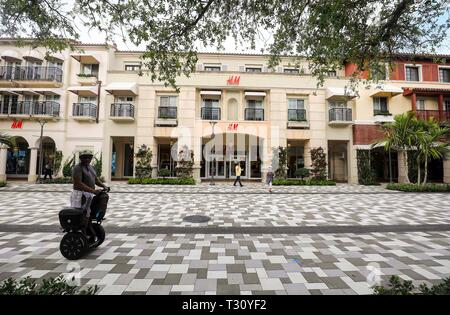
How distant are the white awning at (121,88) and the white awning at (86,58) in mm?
2771

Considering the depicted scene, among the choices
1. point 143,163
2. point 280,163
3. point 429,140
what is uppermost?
point 429,140

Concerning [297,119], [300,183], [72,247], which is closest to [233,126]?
[297,119]

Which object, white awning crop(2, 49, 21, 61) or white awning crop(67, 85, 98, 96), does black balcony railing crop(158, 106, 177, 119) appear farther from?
white awning crop(2, 49, 21, 61)

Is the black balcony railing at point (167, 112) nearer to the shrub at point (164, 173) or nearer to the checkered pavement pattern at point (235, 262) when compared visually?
the shrub at point (164, 173)

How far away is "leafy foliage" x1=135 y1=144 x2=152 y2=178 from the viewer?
62.1 feet

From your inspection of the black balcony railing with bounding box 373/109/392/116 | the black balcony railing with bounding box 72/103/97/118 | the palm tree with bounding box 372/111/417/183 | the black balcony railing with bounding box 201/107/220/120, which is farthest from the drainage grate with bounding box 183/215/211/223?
the black balcony railing with bounding box 373/109/392/116

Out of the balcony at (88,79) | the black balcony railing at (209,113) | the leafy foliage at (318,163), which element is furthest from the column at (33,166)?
the leafy foliage at (318,163)

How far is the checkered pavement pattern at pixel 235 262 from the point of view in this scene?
3320 mm

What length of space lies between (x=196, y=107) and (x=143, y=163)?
6.54m

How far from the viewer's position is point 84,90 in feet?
62.4

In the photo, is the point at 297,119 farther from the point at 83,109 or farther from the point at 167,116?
the point at 83,109
